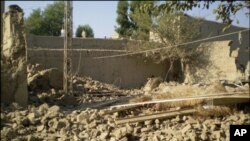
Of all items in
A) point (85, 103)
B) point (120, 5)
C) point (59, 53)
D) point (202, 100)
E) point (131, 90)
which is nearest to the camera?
point (202, 100)

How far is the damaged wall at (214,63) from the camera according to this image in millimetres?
20938

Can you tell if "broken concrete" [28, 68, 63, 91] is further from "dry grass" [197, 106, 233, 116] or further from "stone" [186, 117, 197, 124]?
"dry grass" [197, 106, 233, 116]

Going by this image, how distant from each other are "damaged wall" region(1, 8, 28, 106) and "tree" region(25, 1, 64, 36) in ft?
75.1

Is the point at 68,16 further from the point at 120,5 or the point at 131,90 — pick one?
the point at 120,5

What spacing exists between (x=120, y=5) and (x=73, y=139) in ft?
88.8

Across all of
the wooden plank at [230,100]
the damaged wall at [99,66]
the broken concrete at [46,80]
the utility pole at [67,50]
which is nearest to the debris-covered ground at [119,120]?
the wooden plank at [230,100]

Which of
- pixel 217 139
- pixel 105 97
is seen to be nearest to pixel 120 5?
pixel 105 97

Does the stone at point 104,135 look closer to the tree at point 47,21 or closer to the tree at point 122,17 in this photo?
the tree at point 122,17

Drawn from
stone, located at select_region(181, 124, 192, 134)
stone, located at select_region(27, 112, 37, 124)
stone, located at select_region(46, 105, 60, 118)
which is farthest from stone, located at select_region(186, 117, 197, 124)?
stone, located at select_region(27, 112, 37, 124)

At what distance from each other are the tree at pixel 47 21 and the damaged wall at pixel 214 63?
16.8 m

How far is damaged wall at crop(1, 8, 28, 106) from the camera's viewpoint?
11023 millimetres

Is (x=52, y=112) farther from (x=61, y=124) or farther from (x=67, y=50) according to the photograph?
(x=67, y=50)

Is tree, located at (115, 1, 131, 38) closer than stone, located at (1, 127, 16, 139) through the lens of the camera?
No

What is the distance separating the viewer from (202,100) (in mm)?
10242
